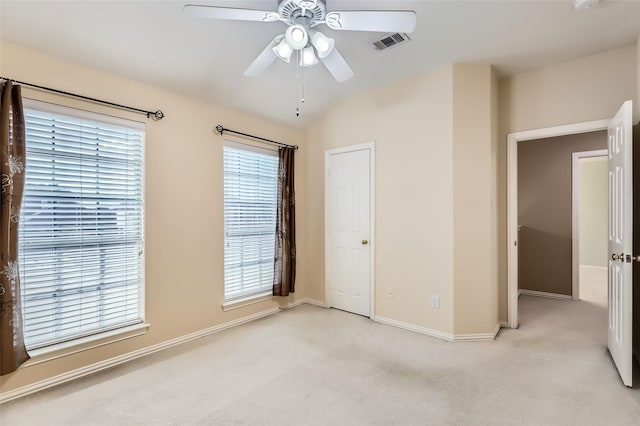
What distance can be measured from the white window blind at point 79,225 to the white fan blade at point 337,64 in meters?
1.79

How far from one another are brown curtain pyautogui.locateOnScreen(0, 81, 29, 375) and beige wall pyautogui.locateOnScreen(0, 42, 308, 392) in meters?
0.25

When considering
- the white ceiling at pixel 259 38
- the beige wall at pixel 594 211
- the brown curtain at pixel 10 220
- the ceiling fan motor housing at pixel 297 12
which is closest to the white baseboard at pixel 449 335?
the white ceiling at pixel 259 38

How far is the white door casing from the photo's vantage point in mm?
3727

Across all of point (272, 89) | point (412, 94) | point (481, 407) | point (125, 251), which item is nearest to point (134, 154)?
point (125, 251)

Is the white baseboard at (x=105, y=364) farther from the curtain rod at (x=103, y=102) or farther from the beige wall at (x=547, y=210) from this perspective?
the beige wall at (x=547, y=210)

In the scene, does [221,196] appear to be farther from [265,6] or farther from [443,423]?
[443,423]

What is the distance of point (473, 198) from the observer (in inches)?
120

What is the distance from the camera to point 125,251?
2.69 meters

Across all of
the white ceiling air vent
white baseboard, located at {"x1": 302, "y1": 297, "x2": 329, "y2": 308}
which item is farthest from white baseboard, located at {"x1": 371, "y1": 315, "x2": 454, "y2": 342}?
the white ceiling air vent

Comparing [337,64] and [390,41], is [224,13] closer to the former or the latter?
[337,64]

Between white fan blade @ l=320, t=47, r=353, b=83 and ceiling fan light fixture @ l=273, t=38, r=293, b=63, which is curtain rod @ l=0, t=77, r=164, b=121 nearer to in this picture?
ceiling fan light fixture @ l=273, t=38, r=293, b=63

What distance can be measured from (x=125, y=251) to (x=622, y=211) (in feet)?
12.8

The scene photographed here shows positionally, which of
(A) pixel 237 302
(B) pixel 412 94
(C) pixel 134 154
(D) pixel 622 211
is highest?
(B) pixel 412 94

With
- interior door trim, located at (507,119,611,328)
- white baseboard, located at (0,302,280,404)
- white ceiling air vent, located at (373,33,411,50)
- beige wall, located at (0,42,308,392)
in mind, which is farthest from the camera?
interior door trim, located at (507,119,611,328)
